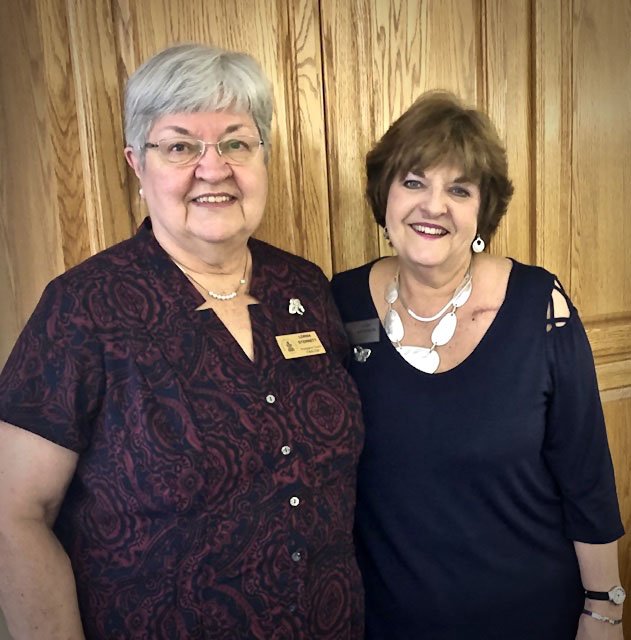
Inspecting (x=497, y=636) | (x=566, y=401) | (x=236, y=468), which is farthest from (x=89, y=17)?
(x=497, y=636)

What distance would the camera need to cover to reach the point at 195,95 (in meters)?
1.06

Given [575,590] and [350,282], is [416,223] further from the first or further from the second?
[575,590]

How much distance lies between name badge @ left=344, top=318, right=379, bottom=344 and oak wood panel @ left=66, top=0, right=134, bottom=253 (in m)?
0.50

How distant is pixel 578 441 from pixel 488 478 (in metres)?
0.20

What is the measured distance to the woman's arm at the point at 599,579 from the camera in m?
1.36

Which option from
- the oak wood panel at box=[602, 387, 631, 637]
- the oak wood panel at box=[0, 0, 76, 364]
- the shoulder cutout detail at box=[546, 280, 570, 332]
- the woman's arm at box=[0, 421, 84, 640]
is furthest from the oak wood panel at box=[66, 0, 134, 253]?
the oak wood panel at box=[602, 387, 631, 637]

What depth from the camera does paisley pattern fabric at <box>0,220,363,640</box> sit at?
1.00 meters

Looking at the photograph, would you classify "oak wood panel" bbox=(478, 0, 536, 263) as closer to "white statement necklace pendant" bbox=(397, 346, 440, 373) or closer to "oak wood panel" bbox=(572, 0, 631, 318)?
"oak wood panel" bbox=(572, 0, 631, 318)

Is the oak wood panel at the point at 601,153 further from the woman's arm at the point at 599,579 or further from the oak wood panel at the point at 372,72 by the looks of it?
the woman's arm at the point at 599,579

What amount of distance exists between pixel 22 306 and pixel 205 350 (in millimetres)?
523

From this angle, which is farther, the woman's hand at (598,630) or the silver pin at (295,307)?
the woman's hand at (598,630)

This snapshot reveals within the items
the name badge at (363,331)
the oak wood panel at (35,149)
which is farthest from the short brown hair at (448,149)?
the oak wood panel at (35,149)

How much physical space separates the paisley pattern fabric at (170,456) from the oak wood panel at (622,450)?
1109 mm

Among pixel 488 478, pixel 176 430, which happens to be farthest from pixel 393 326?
pixel 176 430
